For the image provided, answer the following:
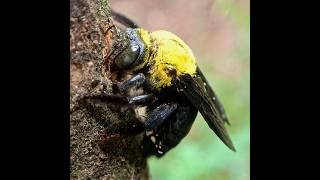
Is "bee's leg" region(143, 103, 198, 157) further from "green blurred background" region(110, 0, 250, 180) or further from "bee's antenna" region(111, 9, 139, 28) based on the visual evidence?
"bee's antenna" region(111, 9, 139, 28)

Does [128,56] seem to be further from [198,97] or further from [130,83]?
[198,97]

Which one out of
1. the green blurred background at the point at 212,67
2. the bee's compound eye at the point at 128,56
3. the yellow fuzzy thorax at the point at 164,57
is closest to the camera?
the bee's compound eye at the point at 128,56

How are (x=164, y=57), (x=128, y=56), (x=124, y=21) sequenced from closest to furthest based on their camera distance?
(x=128, y=56)
(x=164, y=57)
(x=124, y=21)

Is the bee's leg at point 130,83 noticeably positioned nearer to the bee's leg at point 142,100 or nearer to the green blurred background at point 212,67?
the bee's leg at point 142,100

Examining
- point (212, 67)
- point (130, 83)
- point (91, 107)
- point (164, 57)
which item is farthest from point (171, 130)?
point (212, 67)

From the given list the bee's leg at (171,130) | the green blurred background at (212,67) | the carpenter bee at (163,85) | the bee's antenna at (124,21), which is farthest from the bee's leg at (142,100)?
the green blurred background at (212,67)
